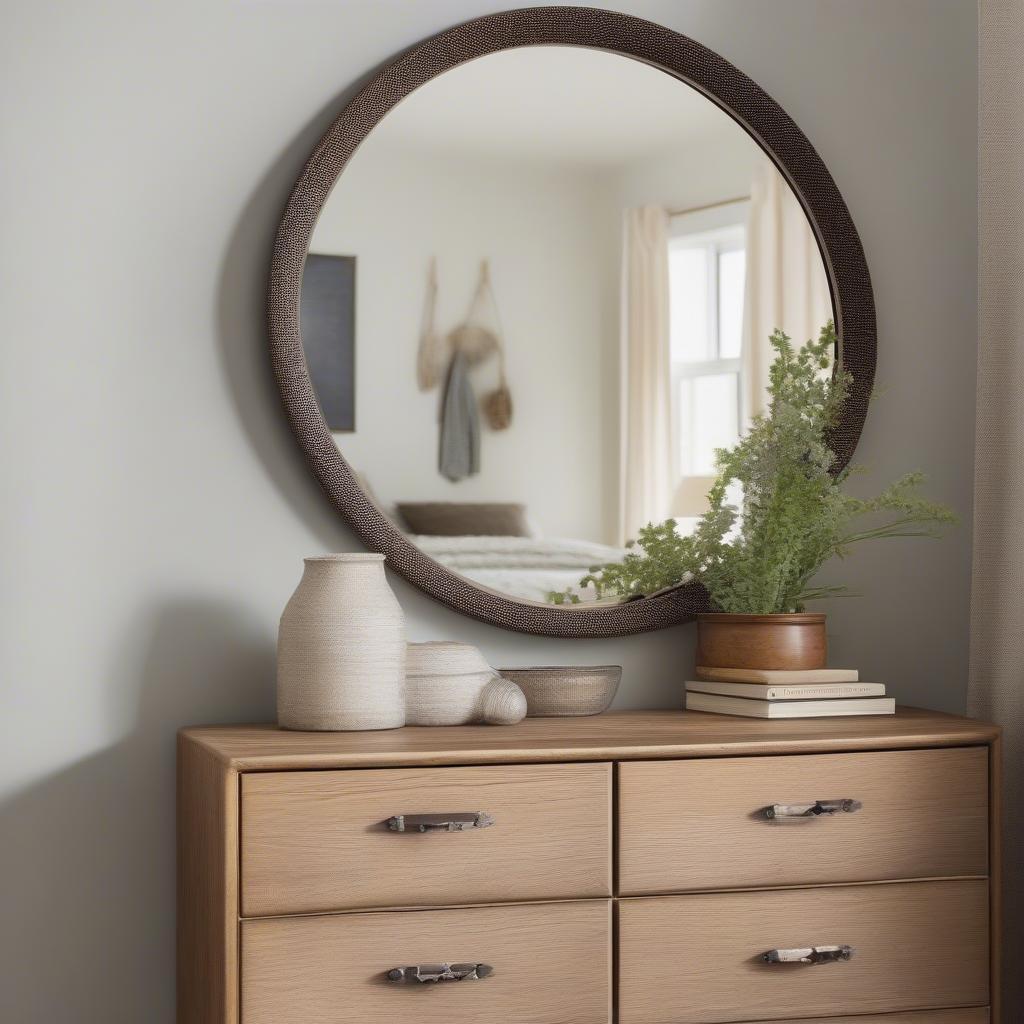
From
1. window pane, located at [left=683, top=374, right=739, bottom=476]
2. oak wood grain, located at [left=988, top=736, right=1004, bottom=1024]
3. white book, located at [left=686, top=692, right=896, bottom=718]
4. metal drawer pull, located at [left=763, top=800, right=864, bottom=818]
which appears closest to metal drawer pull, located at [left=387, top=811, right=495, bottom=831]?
metal drawer pull, located at [left=763, top=800, right=864, bottom=818]

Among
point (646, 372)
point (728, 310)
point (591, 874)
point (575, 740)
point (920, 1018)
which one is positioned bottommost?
point (920, 1018)

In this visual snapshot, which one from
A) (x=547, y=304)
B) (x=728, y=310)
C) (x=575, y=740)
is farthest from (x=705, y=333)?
(x=575, y=740)

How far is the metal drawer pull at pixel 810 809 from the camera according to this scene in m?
1.63

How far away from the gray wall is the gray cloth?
0.19m

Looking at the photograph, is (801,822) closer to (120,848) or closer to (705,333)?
(705,333)

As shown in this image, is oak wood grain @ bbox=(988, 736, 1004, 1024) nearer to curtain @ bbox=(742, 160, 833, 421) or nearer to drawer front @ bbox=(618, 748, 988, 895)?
drawer front @ bbox=(618, 748, 988, 895)

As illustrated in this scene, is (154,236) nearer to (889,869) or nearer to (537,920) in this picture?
(537,920)

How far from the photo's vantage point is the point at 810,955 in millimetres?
1628

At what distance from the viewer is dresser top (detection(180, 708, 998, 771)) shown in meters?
1.50

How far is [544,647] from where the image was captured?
78.8 inches

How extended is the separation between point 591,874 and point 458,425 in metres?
0.68

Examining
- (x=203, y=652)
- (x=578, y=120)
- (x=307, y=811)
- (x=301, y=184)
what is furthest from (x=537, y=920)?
(x=578, y=120)

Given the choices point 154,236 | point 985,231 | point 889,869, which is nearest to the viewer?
point 889,869

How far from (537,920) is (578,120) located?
1.18 m
